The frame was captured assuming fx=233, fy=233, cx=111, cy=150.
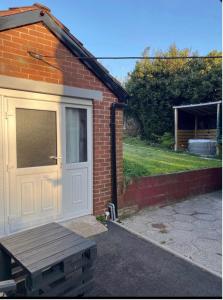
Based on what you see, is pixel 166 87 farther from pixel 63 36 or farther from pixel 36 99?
pixel 36 99

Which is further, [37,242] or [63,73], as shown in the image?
[63,73]

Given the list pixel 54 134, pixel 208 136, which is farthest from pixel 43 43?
pixel 208 136

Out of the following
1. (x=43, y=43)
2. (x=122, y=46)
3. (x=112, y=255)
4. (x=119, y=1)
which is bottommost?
(x=112, y=255)

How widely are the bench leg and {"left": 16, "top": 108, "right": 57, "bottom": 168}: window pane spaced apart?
173 cm

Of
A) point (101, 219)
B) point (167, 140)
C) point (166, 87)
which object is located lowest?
point (101, 219)

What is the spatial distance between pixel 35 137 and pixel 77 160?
1008mm

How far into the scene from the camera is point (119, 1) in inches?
252

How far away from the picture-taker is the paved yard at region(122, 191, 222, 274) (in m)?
3.79

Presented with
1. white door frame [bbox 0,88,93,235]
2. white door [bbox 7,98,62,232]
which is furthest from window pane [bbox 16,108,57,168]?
white door frame [bbox 0,88,93,235]

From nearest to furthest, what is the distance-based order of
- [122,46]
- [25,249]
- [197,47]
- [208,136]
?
[25,249], [122,46], [208,136], [197,47]

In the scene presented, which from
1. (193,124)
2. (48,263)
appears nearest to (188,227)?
(48,263)

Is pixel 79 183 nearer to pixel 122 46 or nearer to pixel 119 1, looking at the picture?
pixel 119 1

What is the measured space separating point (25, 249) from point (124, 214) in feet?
10.5

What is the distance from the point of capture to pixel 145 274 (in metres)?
3.16
